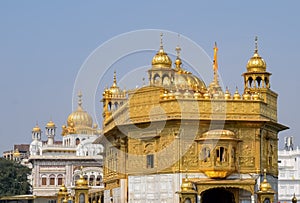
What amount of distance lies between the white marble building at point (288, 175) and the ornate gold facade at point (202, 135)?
4281cm

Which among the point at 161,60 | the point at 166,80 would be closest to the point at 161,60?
the point at 161,60

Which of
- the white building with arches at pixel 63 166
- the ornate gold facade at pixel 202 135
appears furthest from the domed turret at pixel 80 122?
the ornate gold facade at pixel 202 135

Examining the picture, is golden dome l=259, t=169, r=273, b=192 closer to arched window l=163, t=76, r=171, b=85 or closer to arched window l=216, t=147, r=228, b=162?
arched window l=216, t=147, r=228, b=162

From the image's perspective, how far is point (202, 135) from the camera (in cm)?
3491

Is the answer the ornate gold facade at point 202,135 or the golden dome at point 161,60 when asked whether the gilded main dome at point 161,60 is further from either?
the ornate gold facade at point 202,135

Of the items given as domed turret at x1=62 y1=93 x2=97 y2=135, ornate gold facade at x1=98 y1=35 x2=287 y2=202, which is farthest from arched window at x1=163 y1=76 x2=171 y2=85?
domed turret at x1=62 y1=93 x2=97 y2=135

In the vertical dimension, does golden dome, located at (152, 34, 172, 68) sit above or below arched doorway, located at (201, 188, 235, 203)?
above

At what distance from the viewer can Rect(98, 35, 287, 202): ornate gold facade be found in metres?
34.7

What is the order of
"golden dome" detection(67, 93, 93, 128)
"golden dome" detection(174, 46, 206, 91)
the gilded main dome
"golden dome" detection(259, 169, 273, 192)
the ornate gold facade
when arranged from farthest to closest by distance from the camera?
"golden dome" detection(67, 93, 93, 128) < the gilded main dome < "golden dome" detection(174, 46, 206, 91) < the ornate gold facade < "golden dome" detection(259, 169, 273, 192)

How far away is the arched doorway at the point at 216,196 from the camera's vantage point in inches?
1452

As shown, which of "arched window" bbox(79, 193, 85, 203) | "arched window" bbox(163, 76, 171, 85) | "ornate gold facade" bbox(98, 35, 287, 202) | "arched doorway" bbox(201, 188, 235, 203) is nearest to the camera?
"ornate gold facade" bbox(98, 35, 287, 202)

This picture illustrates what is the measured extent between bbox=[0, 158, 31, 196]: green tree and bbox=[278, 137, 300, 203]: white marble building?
2714 centimetres

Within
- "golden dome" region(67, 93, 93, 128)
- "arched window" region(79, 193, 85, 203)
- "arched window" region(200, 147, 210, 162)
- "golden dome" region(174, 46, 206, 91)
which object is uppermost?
"golden dome" region(67, 93, 93, 128)

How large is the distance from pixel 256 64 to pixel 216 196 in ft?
23.1
